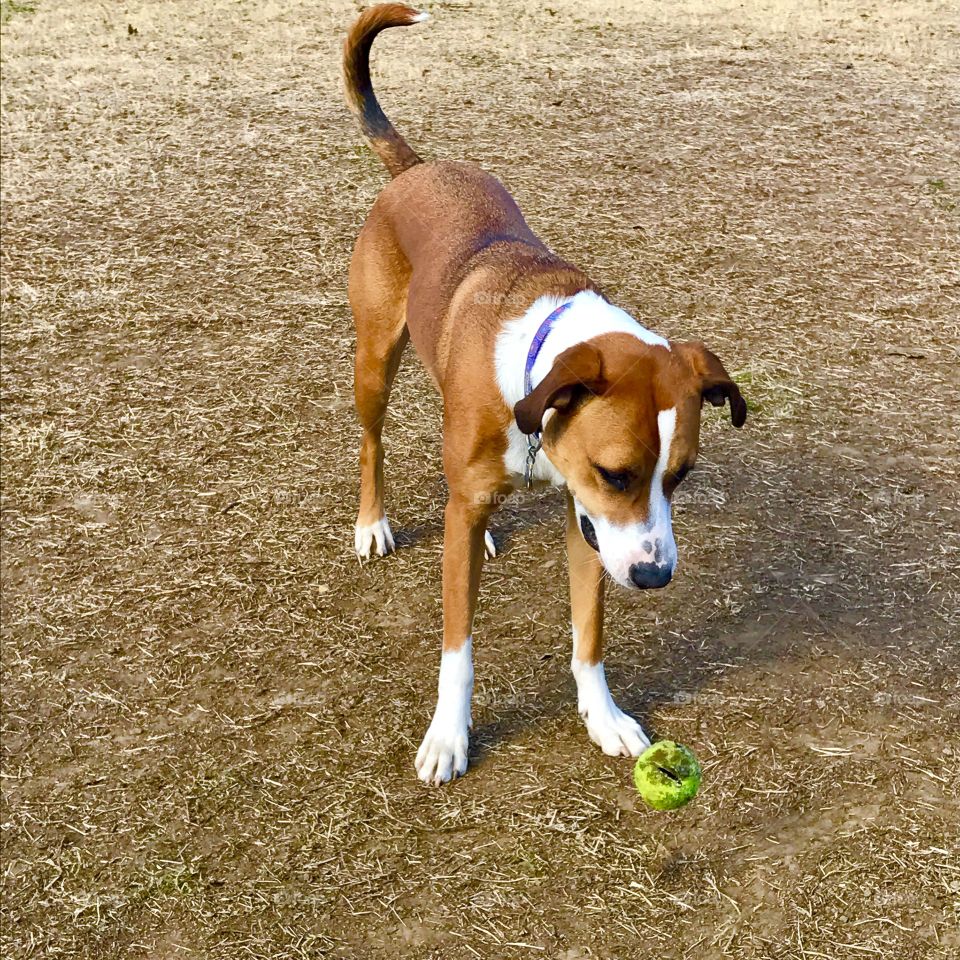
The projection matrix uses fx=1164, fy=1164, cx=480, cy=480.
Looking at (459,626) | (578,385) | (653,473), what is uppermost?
(578,385)

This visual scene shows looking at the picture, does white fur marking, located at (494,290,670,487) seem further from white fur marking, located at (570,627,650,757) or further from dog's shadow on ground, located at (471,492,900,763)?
dog's shadow on ground, located at (471,492,900,763)

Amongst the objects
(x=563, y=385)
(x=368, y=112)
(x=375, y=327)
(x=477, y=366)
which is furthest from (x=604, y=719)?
(x=368, y=112)

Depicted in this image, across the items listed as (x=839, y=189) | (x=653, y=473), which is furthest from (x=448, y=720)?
(x=839, y=189)

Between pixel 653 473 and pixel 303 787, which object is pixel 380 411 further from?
pixel 653 473

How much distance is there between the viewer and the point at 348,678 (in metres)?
4.17

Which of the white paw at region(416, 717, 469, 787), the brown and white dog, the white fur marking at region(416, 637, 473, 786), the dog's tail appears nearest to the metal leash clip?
the brown and white dog

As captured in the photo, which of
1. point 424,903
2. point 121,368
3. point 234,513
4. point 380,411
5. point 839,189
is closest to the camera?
point 424,903

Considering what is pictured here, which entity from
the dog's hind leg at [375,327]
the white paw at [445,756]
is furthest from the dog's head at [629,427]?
the dog's hind leg at [375,327]

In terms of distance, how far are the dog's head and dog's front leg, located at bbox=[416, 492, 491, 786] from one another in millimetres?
508

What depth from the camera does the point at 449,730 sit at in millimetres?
3711

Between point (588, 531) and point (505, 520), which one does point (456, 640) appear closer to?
point (588, 531)

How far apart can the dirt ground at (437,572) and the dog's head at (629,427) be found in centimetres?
101

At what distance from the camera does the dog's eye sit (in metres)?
2.98

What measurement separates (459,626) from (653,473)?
95cm
